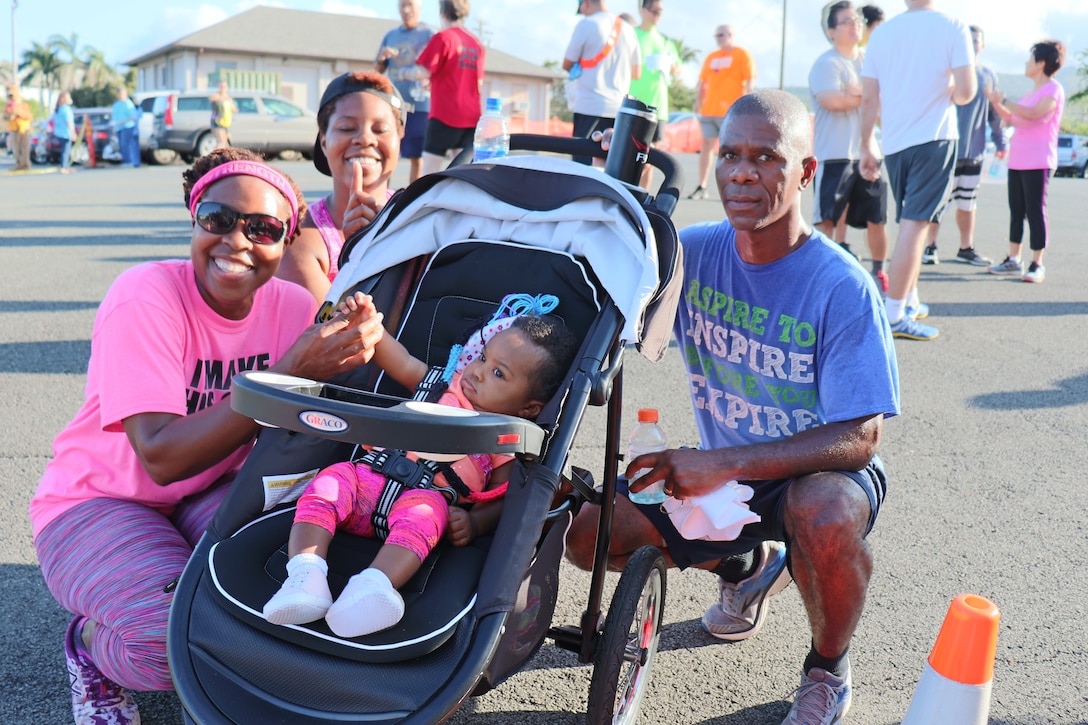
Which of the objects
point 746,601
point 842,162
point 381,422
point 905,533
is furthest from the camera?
point 842,162

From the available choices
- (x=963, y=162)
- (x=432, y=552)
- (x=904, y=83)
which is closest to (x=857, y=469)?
(x=432, y=552)

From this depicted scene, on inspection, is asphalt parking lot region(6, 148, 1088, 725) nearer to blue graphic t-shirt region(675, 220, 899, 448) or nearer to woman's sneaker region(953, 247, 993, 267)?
blue graphic t-shirt region(675, 220, 899, 448)

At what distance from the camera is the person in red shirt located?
8.33m

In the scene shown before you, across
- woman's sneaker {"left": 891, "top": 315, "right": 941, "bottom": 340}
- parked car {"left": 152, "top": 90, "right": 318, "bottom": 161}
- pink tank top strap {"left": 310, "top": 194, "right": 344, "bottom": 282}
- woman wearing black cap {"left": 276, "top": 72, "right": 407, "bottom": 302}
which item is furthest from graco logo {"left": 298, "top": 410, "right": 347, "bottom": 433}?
parked car {"left": 152, "top": 90, "right": 318, "bottom": 161}

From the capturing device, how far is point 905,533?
371cm

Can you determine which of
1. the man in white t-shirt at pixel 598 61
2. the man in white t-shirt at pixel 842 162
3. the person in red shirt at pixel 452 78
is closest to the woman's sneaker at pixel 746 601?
the man in white t-shirt at pixel 842 162

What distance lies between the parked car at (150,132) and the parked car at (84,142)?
0.84 meters

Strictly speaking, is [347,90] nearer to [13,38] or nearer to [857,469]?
[857,469]

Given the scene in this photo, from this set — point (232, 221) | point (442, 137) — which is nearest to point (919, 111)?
point (442, 137)

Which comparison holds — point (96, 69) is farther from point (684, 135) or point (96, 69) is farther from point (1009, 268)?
point (1009, 268)

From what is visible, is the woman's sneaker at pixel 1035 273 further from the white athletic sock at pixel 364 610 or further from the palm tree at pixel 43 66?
the palm tree at pixel 43 66

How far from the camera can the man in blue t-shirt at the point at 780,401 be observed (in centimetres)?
250

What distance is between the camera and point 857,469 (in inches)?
101

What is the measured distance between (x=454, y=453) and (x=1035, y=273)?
27.4ft
